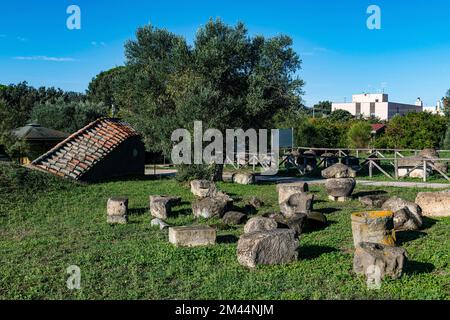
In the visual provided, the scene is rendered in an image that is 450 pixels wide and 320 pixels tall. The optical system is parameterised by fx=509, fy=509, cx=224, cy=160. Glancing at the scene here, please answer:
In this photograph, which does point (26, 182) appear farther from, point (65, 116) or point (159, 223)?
point (65, 116)

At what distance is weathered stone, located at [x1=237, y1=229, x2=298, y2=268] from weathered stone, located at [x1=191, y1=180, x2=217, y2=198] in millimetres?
8451

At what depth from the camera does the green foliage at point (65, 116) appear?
37.8 metres

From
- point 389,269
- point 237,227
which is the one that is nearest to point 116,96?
point 237,227

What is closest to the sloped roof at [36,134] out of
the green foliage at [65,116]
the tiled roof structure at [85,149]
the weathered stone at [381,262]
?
the tiled roof structure at [85,149]

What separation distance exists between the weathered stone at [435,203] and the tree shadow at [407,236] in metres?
2.47

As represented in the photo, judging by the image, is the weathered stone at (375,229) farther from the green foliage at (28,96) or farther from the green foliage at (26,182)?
the green foliage at (28,96)

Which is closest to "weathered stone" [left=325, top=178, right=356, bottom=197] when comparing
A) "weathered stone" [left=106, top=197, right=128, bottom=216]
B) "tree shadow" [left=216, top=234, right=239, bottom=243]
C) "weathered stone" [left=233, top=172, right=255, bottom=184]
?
"weathered stone" [left=233, top=172, right=255, bottom=184]

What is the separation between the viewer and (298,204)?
14.4m

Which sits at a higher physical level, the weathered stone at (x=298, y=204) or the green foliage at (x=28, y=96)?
the green foliage at (x=28, y=96)

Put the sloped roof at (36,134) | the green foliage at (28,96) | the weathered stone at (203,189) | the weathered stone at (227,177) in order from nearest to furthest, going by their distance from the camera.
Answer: the weathered stone at (203,189), the weathered stone at (227,177), the sloped roof at (36,134), the green foliage at (28,96)

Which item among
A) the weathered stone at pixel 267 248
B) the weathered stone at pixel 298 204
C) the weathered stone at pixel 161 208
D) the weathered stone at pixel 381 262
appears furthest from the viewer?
the weathered stone at pixel 161 208

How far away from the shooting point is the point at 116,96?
2480 cm

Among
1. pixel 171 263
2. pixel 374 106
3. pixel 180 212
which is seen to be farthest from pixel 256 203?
pixel 374 106

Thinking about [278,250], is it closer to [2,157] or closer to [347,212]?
[347,212]
